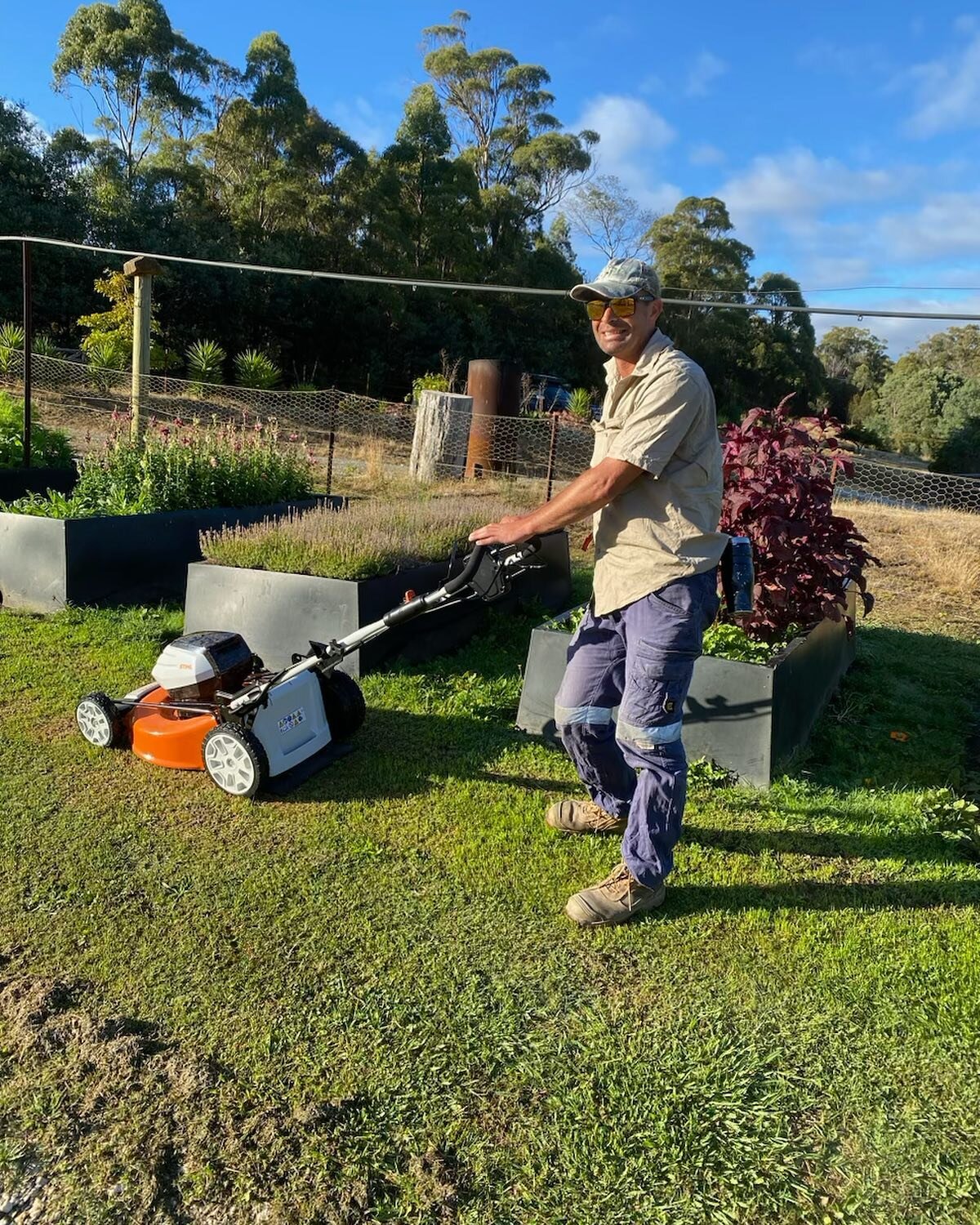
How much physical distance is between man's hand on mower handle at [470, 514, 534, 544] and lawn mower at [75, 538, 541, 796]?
39 cm

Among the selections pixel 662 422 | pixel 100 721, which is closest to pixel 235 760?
pixel 100 721

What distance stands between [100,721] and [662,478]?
274 cm

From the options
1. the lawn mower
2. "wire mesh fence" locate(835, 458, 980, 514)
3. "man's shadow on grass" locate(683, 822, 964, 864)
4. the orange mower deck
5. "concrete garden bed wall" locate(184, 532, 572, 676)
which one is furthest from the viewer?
"wire mesh fence" locate(835, 458, 980, 514)

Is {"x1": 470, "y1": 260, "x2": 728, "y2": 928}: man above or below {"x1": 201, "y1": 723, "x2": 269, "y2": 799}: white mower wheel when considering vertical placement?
above

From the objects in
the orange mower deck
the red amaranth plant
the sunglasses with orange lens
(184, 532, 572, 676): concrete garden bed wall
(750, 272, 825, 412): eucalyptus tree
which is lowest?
the orange mower deck

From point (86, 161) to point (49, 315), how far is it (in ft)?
25.0

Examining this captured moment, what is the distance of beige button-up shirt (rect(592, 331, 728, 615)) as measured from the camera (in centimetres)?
260

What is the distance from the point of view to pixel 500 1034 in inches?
93.2

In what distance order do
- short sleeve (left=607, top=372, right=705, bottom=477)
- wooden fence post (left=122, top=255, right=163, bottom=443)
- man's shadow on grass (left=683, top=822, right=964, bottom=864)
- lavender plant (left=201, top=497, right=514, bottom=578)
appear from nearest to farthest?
short sleeve (left=607, top=372, right=705, bottom=477) < man's shadow on grass (left=683, top=822, right=964, bottom=864) < lavender plant (left=201, top=497, right=514, bottom=578) < wooden fence post (left=122, top=255, right=163, bottom=443)

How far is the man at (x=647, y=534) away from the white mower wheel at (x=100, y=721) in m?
2.08

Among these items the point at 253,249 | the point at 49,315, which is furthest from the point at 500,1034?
the point at 253,249

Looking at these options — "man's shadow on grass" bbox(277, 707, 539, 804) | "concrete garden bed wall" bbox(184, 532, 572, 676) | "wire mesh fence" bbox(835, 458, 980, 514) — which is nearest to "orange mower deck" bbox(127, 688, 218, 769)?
"man's shadow on grass" bbox(277, 707, 539, 804)

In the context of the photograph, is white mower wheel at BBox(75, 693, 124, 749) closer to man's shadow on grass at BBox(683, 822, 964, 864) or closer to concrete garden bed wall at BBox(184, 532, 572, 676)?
concrete garden bed wall at BBox(184, 532, 572, 676)

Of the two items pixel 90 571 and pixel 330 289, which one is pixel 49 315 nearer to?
pixel 330 289
